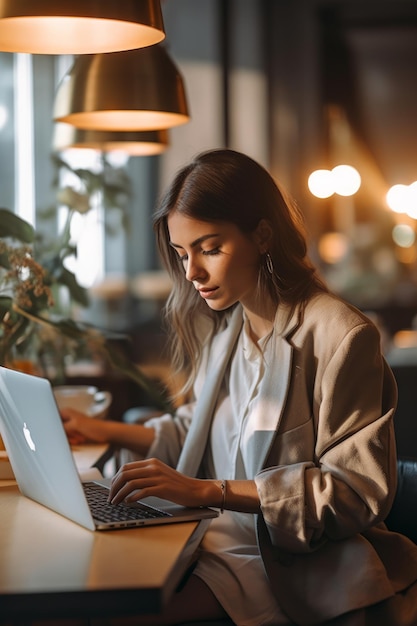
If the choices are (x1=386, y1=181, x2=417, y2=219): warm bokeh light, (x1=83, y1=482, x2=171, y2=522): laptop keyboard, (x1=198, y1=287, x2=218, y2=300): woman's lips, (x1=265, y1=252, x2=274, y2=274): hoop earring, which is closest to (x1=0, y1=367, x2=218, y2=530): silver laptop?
(x1=83, y1=482, x2=171, y2=522): laptop keyboard

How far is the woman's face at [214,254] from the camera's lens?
208 centimetres

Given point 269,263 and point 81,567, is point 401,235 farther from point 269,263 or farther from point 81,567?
point 81,567

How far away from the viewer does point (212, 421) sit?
2.30 meters

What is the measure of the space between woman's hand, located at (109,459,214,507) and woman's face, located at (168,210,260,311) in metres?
0.44

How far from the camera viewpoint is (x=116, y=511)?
1796 mm

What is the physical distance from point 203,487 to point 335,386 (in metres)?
0.31

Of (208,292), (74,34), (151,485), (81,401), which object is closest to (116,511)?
(151,485)

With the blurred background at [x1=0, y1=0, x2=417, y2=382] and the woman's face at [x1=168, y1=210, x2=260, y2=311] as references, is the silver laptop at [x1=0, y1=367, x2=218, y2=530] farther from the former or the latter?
the blurred background at [x1=0, y1=0, x2=417, y2=382]

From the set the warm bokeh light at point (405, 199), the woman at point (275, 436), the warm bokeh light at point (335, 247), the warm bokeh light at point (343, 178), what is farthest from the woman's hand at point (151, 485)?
the warm bokeh light at point (335, 247)

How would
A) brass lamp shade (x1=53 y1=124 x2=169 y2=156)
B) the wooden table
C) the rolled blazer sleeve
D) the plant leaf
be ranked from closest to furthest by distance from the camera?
the wooden table, the rolled blazer sleeve, the plant leaf, brass lamp shade (x1=53 y1=124 x2=169 y2=156)

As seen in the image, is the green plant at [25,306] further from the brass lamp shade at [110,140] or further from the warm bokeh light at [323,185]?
the warm bokeh light at [323,185]

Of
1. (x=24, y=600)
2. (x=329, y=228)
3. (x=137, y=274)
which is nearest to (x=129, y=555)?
(x=24, y=600)

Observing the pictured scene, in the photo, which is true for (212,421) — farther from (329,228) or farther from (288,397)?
(329,228)

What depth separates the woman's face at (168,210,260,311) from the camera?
208 centimetres
